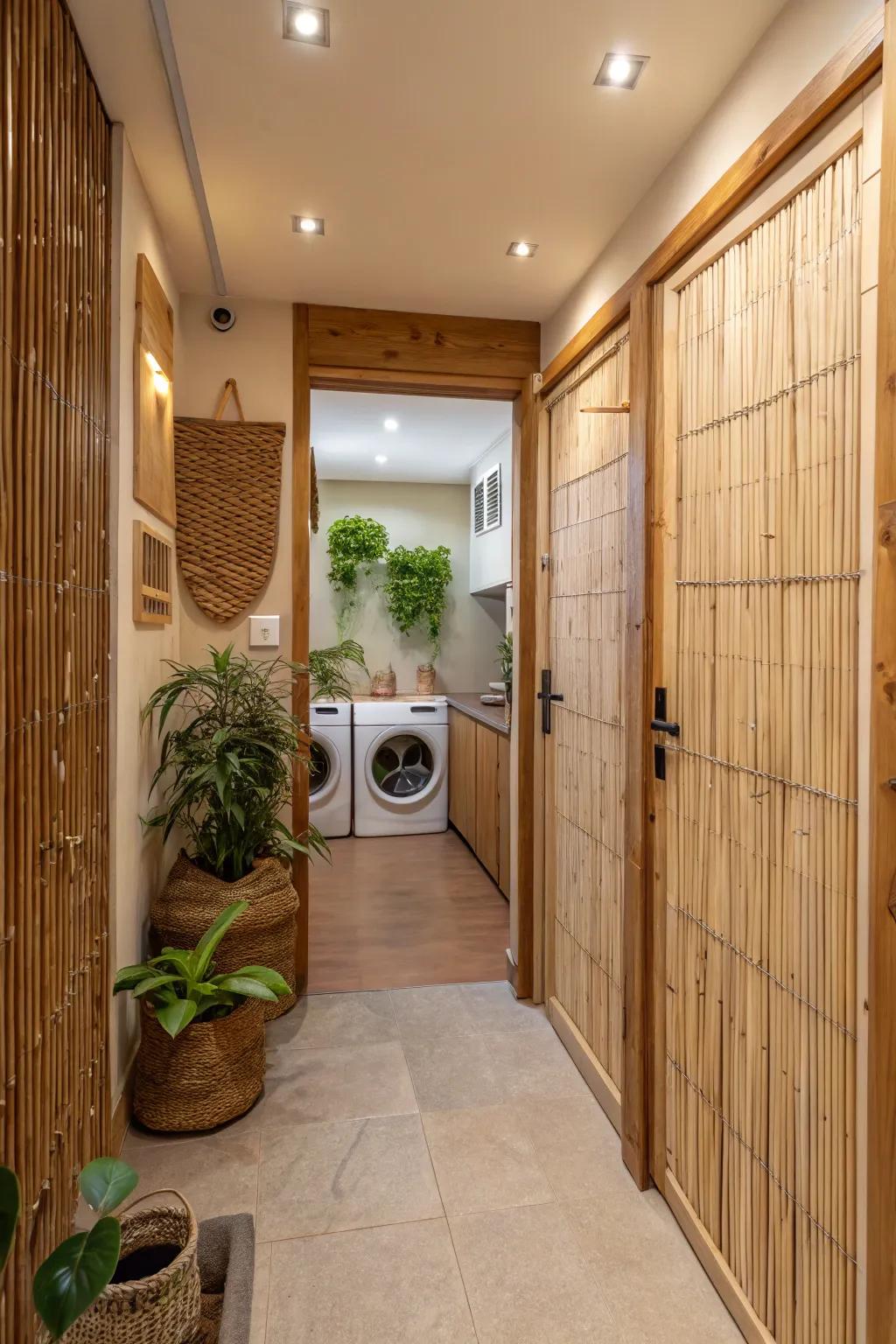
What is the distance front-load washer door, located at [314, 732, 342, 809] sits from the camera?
4.99 meters

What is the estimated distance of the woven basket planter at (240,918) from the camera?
221cm

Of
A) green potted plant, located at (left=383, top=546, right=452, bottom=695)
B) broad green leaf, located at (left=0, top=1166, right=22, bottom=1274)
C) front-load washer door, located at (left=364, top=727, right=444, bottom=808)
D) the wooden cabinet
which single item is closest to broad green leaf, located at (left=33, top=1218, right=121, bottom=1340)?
broad green leaf, located at (left=0, top=1166, right=22, bottom=1274)

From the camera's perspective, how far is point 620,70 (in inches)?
60.7

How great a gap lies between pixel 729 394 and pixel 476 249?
1.11 metres

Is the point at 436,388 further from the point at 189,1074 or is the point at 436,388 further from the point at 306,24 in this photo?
the point at 189,1074

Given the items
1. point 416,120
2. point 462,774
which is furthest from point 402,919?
point 416,120

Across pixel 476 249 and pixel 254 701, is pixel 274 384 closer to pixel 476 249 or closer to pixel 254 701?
pixel 476 249

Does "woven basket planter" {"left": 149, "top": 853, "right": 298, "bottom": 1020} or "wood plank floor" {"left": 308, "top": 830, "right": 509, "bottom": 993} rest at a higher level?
"woven basket planter" {"left": 149, "top": 853, "right": 298, "bottom": 1020}

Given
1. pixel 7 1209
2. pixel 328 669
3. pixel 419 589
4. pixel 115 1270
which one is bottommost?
pixel 115 1270

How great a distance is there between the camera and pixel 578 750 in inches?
95.9

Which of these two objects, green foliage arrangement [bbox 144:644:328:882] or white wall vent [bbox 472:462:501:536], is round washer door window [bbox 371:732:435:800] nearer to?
white wall vent [bbox 472:462:501:536]

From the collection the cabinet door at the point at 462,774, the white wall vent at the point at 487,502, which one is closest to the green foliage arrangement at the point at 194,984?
the cabinet door at the point at 462,774

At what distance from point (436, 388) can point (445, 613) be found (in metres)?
3.18

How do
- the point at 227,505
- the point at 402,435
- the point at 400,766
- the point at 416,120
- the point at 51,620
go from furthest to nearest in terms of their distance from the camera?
the point at 400,766
the point at 402,435
the point at 227,505
the point at 416,120
the point at 51,620
